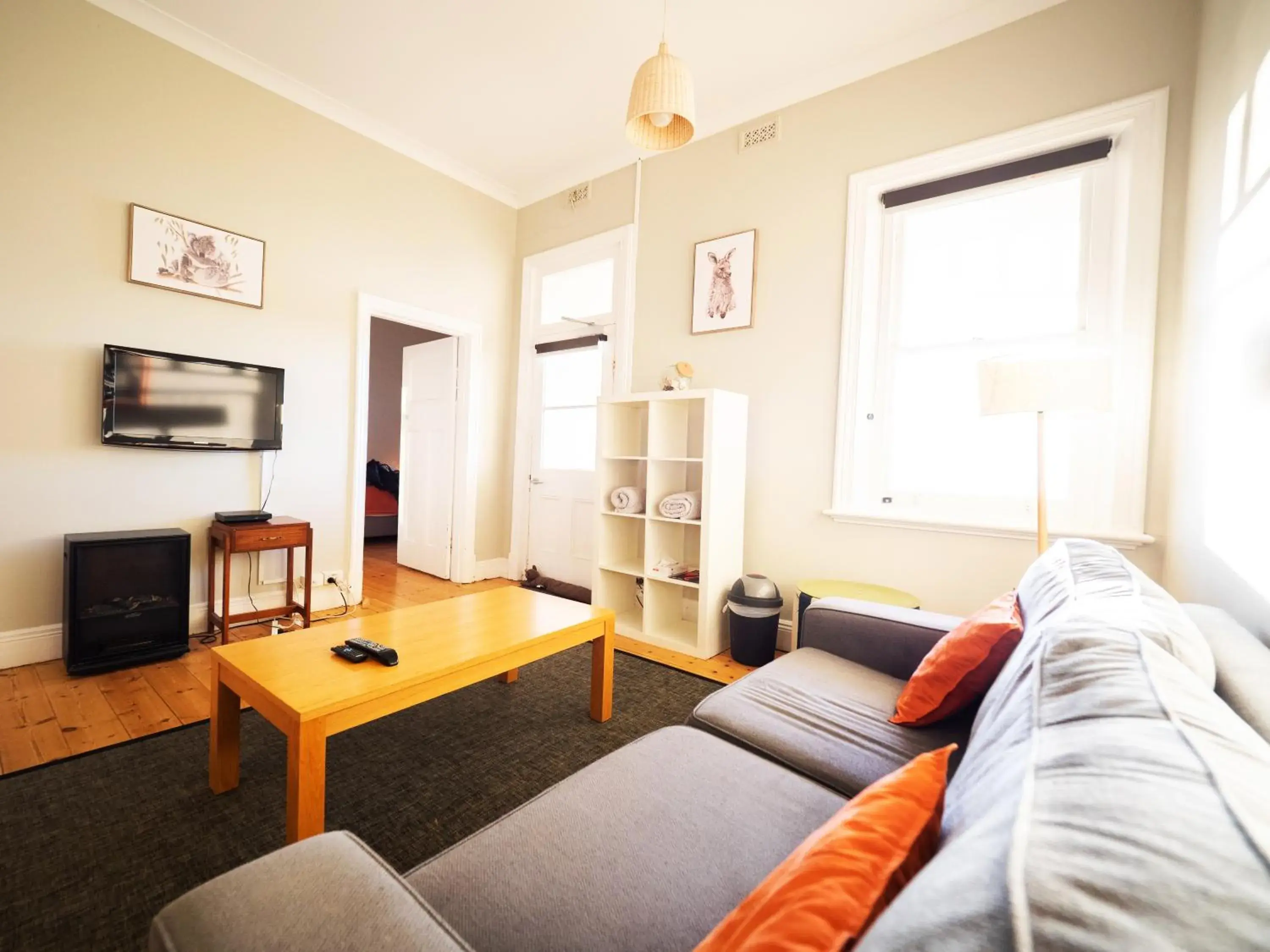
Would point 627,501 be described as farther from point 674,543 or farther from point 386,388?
point 386,388

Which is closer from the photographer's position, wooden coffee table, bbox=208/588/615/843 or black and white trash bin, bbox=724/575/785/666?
wooden coffee table, bbox=208/588/615/843

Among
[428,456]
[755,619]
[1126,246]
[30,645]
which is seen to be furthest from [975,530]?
[30,645]

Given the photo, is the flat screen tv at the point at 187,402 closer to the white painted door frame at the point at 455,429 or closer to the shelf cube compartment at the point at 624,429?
the white painted door frame at the point at 455,429

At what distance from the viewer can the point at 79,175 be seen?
8.91ft

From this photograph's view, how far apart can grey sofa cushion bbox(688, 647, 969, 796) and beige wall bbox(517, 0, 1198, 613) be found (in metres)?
1.41

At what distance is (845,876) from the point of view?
1.66ft

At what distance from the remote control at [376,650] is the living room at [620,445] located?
0.01m

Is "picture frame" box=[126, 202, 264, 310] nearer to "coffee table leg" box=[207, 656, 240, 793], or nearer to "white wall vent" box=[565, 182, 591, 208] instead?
"white wall vent" box=[565, 182, 591, 208]

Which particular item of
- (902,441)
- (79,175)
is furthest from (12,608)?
(902,441)

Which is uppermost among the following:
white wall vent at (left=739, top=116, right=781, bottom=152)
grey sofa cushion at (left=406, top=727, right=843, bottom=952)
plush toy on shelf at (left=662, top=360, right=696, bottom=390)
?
white wall vent at (left=739, top=116, right=781, bottom=152)

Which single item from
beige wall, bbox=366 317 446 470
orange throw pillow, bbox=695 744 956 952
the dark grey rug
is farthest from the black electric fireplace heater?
beige wall, bbox=366 317 446 470

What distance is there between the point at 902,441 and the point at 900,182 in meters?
1.38

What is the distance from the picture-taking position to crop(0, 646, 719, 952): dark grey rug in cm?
130

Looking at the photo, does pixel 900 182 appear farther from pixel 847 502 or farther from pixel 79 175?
pixel 79 175
